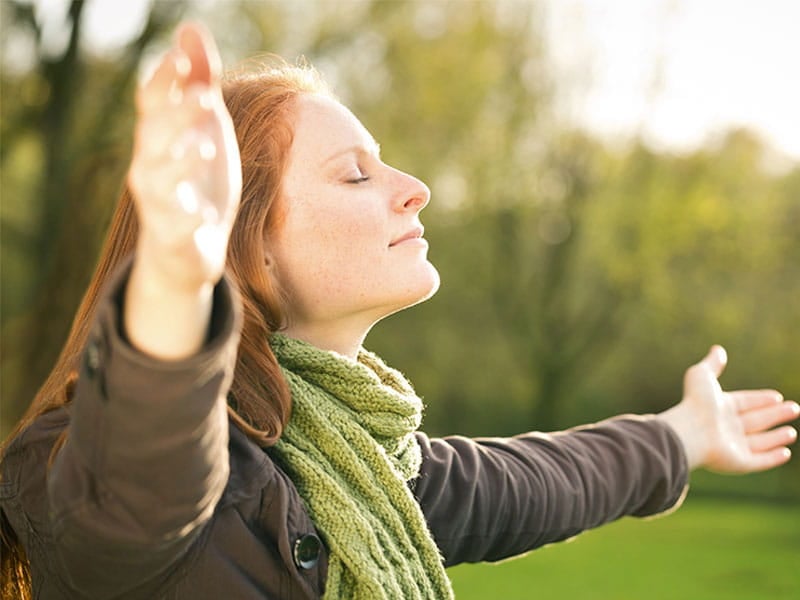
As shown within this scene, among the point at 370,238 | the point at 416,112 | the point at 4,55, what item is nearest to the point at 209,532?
the point at 370,238

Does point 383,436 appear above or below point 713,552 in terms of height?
above

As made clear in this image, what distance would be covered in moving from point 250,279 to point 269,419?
28cm

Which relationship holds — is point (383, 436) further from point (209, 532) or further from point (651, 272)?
point (651, 272)

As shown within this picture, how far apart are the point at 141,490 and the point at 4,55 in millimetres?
10361

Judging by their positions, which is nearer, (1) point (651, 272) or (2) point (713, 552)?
(2) point (713, 552)

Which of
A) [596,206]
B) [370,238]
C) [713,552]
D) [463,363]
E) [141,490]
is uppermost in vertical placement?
[370,238]

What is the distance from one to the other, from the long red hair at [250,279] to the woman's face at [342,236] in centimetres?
3

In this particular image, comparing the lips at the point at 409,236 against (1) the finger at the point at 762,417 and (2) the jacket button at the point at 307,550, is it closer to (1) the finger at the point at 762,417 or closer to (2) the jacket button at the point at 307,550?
(2) the jacket button at the point at 307,550

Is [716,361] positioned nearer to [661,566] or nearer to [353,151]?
[353,151]

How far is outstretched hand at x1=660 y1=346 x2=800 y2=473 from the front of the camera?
2.36 metres

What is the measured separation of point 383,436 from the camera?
1712 millimetres

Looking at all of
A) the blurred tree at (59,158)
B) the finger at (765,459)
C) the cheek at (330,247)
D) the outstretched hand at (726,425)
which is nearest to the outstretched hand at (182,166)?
the cheek at (330,247)

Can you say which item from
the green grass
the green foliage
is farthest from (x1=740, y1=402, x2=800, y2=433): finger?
the green foliage

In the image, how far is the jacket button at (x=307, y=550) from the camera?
150 cm
